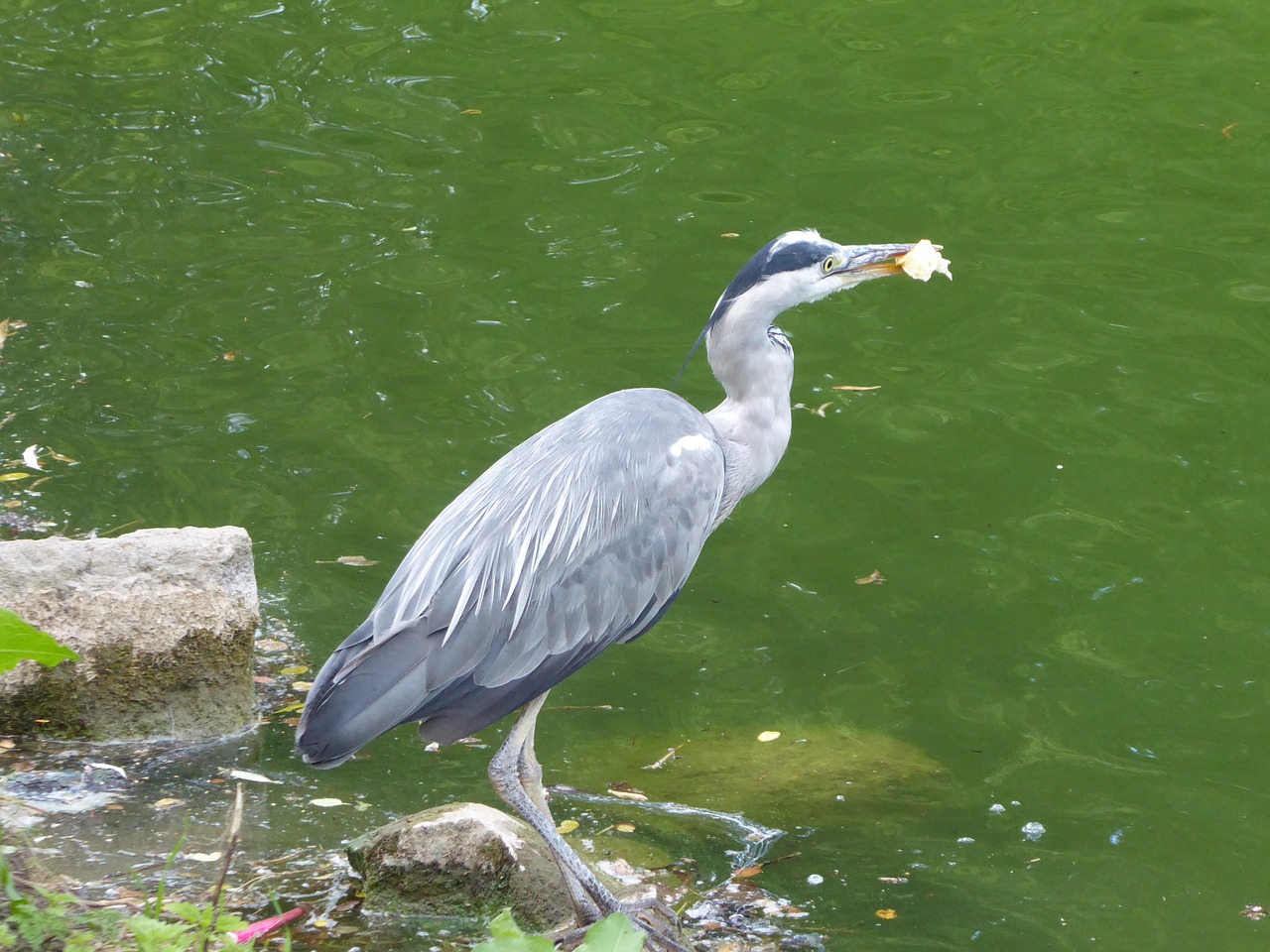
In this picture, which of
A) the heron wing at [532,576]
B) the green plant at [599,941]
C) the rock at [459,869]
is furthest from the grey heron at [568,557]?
the green plant at [599,941]

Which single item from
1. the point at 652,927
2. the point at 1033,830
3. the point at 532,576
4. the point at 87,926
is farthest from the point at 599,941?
the point at 1033,830

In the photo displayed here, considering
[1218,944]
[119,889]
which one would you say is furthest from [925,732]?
[119,889]

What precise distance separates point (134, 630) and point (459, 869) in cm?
139

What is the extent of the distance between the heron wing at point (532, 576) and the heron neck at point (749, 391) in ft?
0.47

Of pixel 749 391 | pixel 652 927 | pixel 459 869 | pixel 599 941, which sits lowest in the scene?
pixel 652 927

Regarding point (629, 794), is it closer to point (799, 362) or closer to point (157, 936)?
point (157, 936)

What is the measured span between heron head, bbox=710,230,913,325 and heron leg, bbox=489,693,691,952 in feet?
5.13

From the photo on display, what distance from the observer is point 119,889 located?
371 centimetres

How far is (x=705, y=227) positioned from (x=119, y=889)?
5.99 metres

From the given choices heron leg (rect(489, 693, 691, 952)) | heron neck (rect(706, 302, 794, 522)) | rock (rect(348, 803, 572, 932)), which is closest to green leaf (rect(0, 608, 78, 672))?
rock (rect(348, 803, 572, 932))

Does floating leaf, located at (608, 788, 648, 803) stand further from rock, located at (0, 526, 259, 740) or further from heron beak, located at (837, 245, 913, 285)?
heron beak, located at (837, 245, 913, 285)

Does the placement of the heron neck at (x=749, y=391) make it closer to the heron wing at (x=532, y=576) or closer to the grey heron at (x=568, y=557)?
the grey heron at (x=568, y=557)

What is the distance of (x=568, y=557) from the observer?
4316mm

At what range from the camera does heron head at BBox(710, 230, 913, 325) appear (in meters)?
4.73
